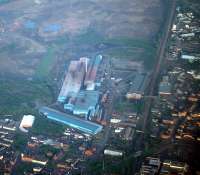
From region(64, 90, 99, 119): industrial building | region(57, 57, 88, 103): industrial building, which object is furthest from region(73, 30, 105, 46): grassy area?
region(64, 90, 99, 119): industrial building

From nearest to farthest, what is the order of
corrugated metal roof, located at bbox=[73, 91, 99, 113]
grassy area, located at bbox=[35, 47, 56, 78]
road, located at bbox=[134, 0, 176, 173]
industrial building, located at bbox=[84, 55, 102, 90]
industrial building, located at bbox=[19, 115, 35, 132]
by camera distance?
road, located at bbox=[134, 0, 176, 173] < industrial building, located at bbox=[19, 115, 35, 132] < corrugated metal roof, located at bbox=[73, 91, 99, 113] < industrial building, located at bbox=[84, 55, 102, 90] < grassy area, located at bbox=[35, 47, 56, 78]

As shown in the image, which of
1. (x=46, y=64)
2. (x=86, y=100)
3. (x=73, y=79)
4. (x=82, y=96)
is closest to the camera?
(x=86, y=100)

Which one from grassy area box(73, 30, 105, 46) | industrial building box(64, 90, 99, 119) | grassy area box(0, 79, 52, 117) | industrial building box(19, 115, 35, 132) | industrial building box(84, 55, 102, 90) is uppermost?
grassy area box(73, 30, 105, 46)

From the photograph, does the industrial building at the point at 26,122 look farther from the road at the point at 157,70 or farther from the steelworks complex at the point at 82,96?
the road at the point at 157,70

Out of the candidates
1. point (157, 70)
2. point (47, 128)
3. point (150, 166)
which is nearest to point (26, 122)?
point (47, 128)

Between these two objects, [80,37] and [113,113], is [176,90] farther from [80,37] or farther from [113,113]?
[80,37]

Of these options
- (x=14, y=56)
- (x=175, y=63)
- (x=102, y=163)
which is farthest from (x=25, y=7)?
(x=102, y=163)

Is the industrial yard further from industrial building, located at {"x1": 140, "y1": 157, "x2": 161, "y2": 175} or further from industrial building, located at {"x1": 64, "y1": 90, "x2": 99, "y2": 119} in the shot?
industrial building, located at {"x1": 140, "y1": 157, "x2": 161, "y2": 175}

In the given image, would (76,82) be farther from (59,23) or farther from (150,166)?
(150,166)
